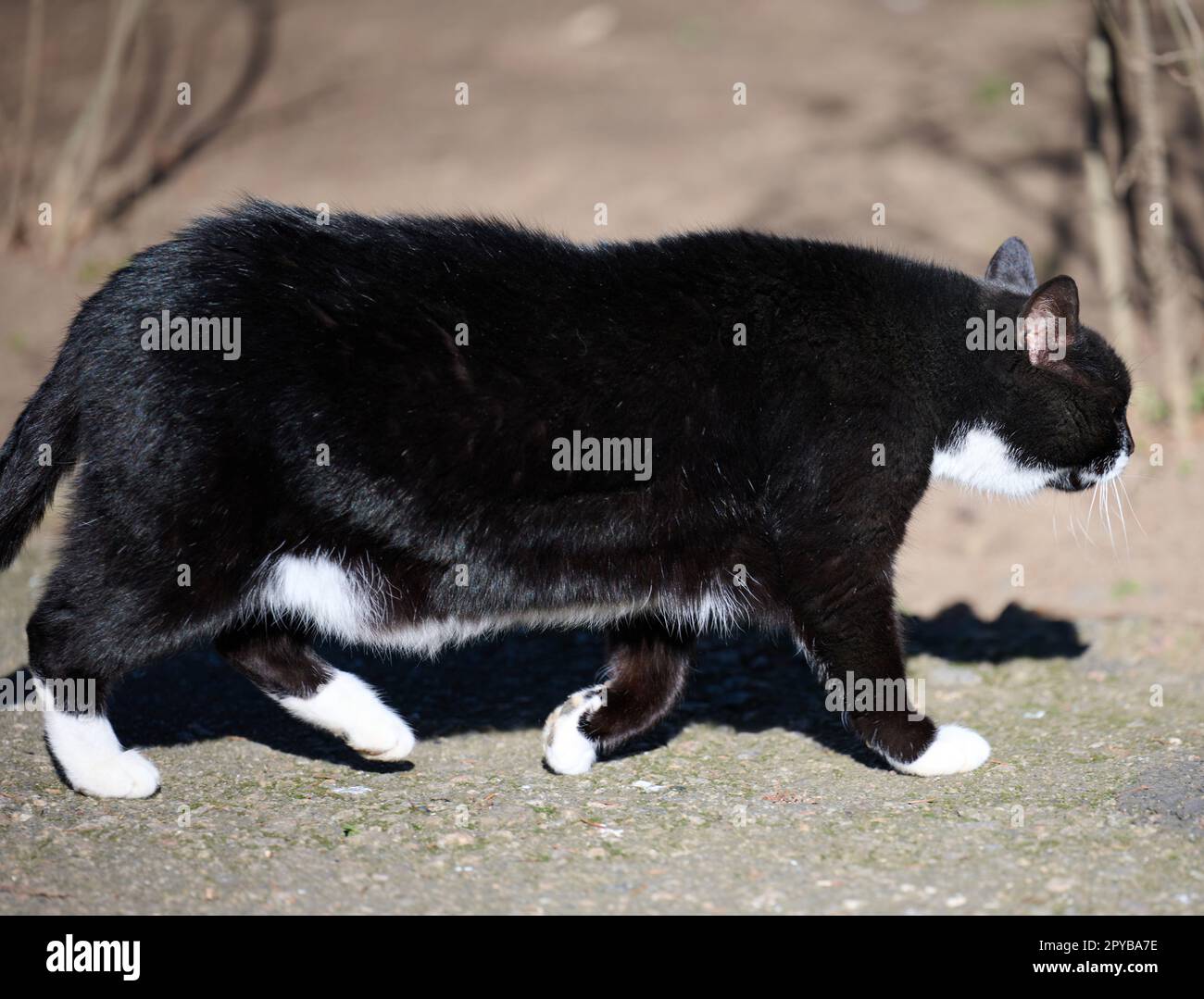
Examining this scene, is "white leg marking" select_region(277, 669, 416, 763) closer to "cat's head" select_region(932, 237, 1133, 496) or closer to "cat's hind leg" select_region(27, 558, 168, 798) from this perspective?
"cat's hind leg" select_region(27, 558, 168, 798)

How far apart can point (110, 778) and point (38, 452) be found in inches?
37.0

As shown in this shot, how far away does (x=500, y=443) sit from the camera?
376 centimetres

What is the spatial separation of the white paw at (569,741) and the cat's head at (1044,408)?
1328 mm

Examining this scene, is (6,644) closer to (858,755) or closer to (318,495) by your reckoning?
(318,495)

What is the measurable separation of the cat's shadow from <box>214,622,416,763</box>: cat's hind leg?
0.26m

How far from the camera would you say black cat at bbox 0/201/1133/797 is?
12.0 feet

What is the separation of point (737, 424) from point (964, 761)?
1.24m

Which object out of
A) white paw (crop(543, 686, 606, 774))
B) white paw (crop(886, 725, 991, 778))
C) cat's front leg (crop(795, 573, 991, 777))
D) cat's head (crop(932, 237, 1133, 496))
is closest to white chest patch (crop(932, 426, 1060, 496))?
cat's head (crop(932, 237, 1133, 496))

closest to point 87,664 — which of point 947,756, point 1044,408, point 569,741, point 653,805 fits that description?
point 569,741

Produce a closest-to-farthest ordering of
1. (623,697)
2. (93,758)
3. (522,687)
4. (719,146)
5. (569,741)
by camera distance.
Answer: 1. (93,758)
2. (569,741)
3. (623,697)
4. (522,687)
5. (719,146)

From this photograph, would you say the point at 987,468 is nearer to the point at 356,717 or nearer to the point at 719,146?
the point at 356,717

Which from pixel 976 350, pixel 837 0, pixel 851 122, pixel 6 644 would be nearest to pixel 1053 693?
pixel 976 350

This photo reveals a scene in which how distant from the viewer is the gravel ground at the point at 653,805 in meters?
3.37

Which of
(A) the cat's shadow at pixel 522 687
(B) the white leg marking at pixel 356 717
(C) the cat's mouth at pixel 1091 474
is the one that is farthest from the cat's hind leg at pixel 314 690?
(C) the cat's mouth at pixel 1091 474
